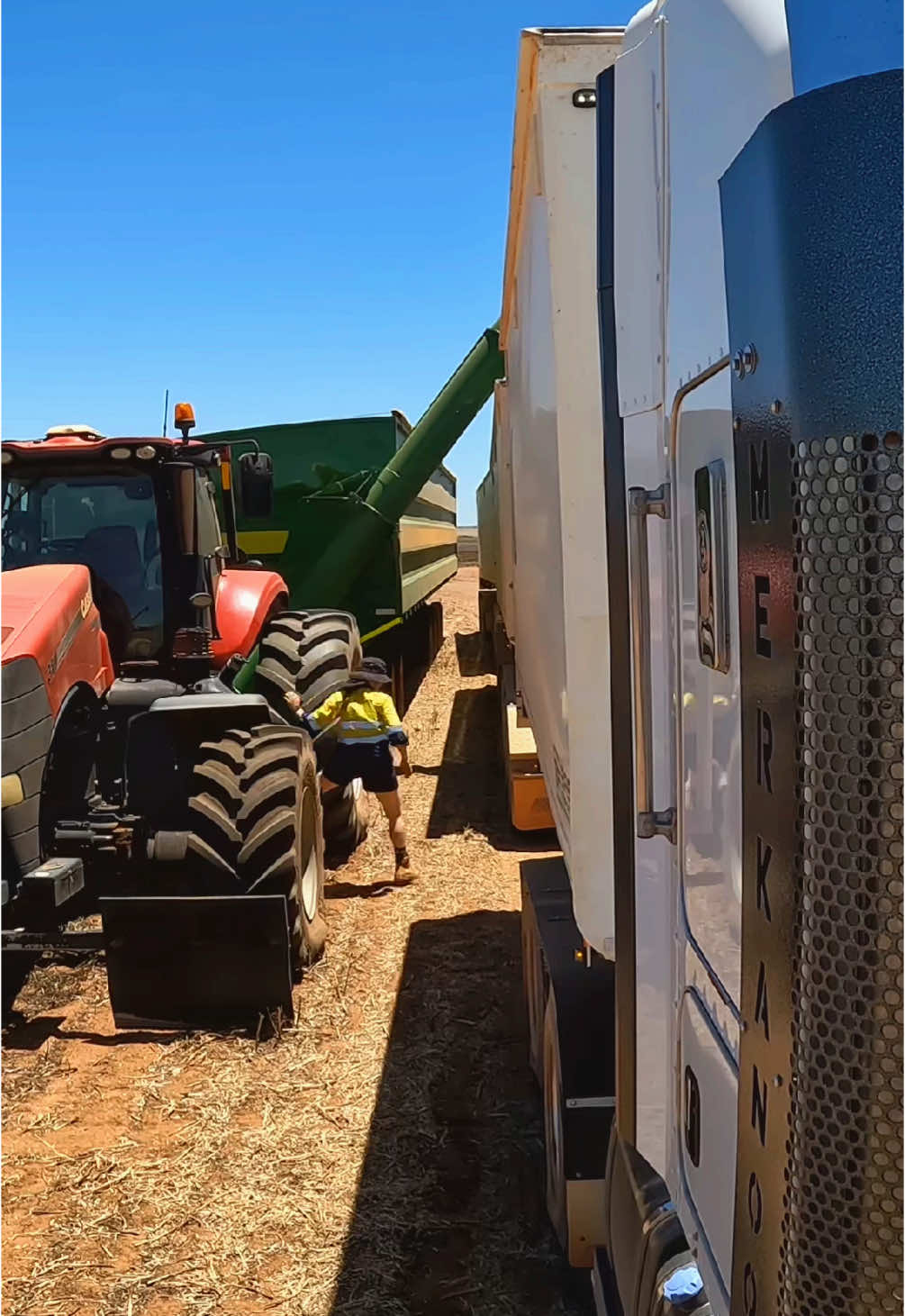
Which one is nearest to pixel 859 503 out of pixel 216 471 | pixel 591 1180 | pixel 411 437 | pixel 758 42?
pixel 758 42

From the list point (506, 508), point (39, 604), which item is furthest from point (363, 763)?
point (506, 508)

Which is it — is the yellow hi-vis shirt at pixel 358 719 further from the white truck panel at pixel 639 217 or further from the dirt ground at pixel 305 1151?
the white truck panel at pixel 639 217

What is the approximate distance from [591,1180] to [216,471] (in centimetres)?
480

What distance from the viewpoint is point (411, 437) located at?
372 inches

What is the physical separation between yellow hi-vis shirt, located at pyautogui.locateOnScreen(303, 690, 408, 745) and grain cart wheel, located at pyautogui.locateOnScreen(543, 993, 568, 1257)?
10.2 ft

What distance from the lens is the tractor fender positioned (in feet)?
20.3

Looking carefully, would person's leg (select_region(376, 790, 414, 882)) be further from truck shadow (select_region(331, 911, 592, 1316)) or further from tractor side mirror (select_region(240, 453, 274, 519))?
tractor side mirror (select_region(240, 453, 274, 519))

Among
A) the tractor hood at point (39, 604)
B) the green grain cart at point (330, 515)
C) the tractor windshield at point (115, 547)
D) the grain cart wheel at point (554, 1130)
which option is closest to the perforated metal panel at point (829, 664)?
the grain cart wheel at point (554, 1130)

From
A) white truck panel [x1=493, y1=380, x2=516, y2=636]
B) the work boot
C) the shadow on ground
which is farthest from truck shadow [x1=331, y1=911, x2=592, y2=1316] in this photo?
the shadow on ground

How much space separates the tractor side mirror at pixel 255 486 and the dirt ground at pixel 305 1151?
2321 mm

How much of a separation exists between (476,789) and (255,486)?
12.8 feet

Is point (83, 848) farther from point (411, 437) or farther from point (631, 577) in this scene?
point (411, 437)

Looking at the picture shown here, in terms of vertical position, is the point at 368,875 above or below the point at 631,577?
below

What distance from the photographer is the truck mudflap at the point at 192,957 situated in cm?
438
